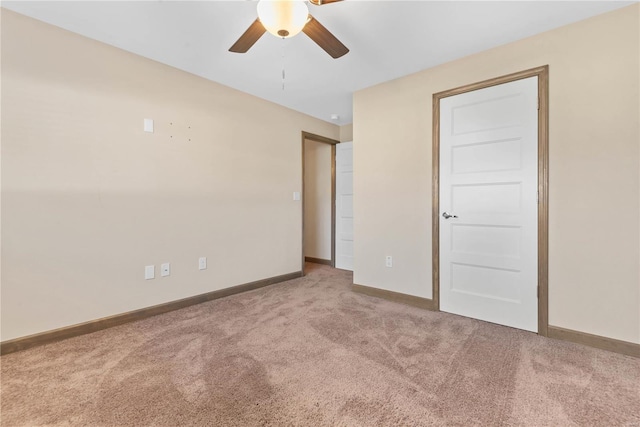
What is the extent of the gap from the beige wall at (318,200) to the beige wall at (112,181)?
159 centimetres

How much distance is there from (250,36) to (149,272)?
2229 millimetres

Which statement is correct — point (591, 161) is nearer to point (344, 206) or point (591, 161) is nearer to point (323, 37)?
point (323, 37)

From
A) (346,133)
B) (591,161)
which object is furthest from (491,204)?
(346,133)

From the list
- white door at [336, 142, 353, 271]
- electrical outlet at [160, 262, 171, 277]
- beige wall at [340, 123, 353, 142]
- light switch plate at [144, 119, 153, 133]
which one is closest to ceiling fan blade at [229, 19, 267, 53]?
light switch plate at [144, 119, 153, 133]

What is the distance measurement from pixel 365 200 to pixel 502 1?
2.05 meters

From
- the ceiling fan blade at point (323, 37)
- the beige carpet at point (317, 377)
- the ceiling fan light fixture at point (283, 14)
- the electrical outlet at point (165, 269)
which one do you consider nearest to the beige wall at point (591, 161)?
the beige carpet at point (317, 377)

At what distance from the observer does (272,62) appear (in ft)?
8.75

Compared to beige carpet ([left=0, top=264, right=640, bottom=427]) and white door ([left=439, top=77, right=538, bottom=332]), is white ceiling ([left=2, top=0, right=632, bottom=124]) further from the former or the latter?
beige carpet ([left=0, top=264, right=640, bottom=427])

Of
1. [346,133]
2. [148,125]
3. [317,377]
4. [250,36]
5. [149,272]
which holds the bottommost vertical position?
[317,377]

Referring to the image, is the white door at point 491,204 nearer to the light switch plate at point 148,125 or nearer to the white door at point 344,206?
the white door at point 344,206

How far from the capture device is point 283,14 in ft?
4.73

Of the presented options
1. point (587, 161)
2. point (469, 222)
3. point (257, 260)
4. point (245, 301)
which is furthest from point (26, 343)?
point (587, 161)

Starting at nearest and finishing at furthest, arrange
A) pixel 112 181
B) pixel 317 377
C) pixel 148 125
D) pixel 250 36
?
pixel 317 377, pixel 250 36, pixel 112 181, pixel 148 125

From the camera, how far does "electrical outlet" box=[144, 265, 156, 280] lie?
2627mm
